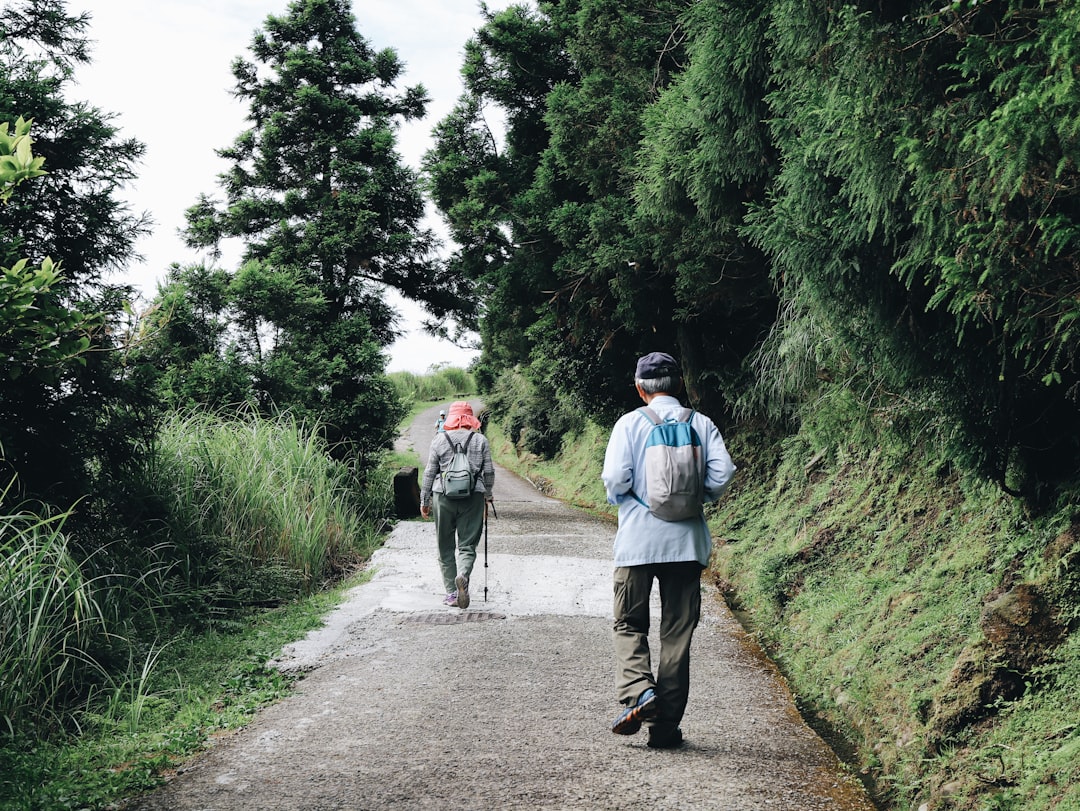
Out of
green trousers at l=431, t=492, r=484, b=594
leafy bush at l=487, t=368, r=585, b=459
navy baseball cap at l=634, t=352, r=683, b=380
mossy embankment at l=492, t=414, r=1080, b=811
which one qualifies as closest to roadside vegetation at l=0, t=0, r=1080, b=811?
mossy embankment at l=492, t=414, r=1080, b=811

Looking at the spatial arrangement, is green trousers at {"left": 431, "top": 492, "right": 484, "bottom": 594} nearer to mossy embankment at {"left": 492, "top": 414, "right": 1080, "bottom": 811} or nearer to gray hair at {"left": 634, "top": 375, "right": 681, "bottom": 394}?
mossy embankment at {"left": 492, "top": 414, "right": 1080, "bottom": 811}

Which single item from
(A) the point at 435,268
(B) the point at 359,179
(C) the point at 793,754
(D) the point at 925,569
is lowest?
(C) the point at 793,754

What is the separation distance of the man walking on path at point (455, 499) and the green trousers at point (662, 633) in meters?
4.10

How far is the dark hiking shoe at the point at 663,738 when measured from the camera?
501cm

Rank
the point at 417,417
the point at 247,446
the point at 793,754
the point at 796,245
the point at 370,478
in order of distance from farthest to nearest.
Result: the point at 417,417
the point at 370,478
the point at 247,446
the point at 796,245
the point at 793,754

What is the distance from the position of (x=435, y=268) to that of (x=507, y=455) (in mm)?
19599

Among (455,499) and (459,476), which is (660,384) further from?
(455,499)

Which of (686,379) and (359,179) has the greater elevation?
(359,179)

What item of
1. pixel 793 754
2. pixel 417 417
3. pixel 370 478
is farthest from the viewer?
pixel 417 417

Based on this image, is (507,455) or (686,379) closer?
(686,379)

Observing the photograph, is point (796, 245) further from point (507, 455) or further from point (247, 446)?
point (507, 455)

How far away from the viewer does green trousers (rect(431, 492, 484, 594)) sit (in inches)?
360

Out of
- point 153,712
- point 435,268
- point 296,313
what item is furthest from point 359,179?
point 153,712

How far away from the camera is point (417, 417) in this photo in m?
48.9
